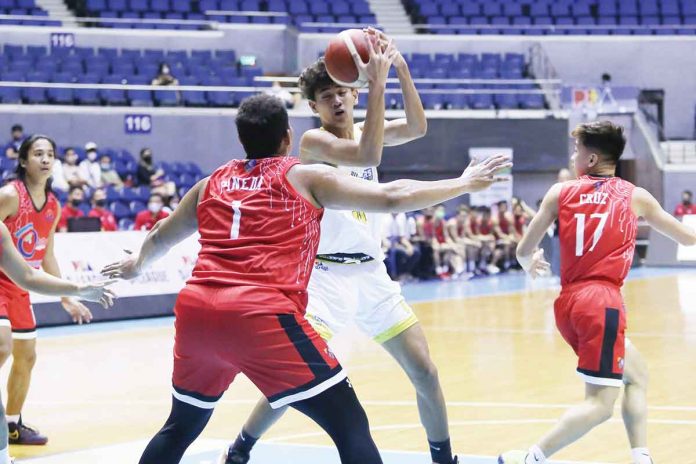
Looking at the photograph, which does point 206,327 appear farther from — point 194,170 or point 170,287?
point 194,170

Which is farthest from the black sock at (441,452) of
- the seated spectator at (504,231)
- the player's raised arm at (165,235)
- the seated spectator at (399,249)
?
the seated spectator at (504,231)

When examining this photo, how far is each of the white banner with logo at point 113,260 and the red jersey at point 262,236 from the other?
8.90m

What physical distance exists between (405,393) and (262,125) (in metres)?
5.08

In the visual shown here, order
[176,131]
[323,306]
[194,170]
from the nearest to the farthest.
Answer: [323,306] → [194,170] → [176,131]

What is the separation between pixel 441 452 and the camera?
5727 millimetres

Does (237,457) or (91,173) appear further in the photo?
(91,173)

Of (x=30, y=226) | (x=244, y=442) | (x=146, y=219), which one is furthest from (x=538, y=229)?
(x=146, y=219)

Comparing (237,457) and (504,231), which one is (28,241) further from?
(504,231)

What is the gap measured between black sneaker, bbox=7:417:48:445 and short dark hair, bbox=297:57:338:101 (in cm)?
315

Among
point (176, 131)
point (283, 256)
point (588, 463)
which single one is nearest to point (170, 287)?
point (176, 131)

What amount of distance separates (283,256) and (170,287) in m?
11.0

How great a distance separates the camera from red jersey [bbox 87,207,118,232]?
1534cm

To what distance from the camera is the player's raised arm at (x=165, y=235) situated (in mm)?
4266

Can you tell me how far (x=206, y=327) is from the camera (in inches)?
155
